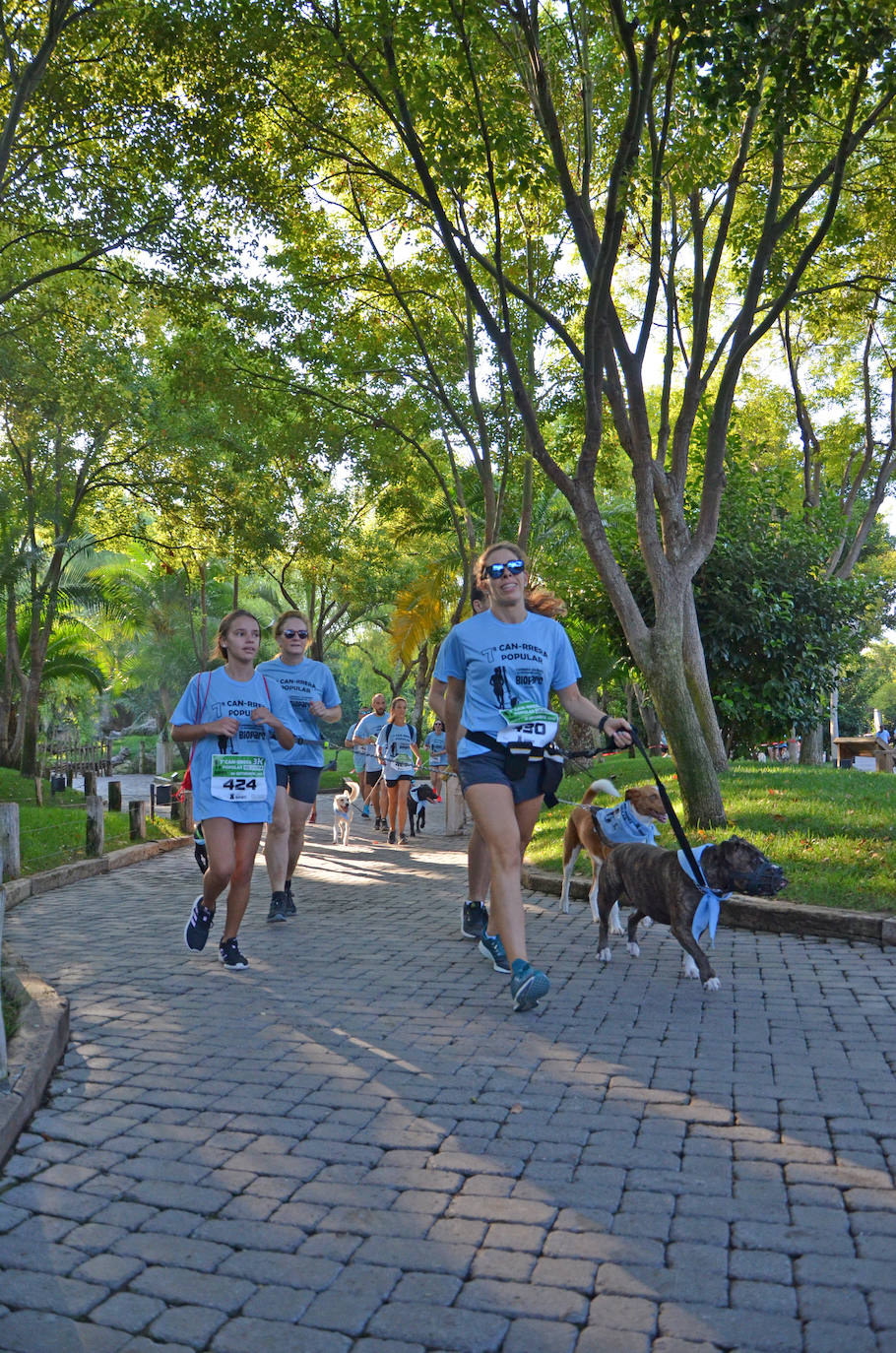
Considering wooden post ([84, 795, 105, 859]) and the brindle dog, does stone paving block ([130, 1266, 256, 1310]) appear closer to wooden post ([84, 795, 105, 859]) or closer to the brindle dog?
the brindle dog

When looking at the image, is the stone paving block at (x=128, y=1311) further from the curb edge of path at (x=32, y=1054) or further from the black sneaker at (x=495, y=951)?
the black sneaker at (x=495, y=951)

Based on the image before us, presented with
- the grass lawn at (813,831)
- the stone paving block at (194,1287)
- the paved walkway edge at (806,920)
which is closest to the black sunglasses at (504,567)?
the paved walkway edge at (806,920)

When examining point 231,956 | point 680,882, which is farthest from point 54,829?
point 680,882

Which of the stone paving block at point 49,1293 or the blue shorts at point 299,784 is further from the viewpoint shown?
the blue shorts at point 299,784

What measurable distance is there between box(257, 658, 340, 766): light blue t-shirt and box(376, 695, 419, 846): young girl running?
5.57 metres

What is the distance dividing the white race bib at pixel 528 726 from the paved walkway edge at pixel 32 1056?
2.45 m

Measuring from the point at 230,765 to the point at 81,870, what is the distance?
20.6 feet

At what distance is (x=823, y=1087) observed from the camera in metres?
4.52

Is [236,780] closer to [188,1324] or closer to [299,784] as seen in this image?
[299,784]

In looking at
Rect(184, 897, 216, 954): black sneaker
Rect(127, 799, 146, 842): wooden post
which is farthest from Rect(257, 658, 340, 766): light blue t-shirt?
Rect(127, 799, 146, 842): wooden post

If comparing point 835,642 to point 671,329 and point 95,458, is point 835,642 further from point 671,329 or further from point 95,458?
point 95,458

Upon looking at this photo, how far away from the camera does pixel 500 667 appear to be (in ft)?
20.0

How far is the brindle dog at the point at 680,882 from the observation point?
6012 millimetres

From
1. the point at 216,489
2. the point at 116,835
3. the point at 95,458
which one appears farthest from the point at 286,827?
the point at 95,458
